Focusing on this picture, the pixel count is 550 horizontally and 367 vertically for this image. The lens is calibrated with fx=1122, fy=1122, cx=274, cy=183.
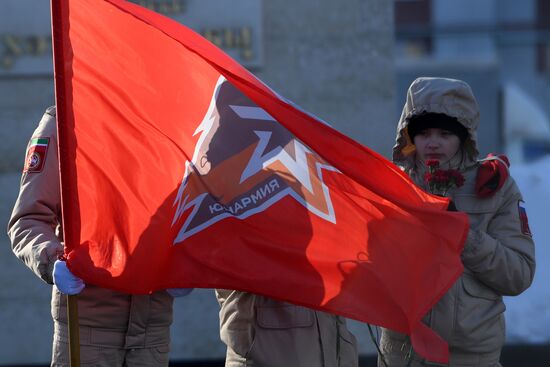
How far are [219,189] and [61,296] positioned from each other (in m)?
0.68

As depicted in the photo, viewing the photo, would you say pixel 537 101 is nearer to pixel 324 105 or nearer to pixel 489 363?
pixel 324 105

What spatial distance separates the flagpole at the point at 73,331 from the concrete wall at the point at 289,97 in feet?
11.8

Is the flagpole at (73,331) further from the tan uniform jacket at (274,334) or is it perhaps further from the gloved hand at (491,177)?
the gloved hand at (491,177)

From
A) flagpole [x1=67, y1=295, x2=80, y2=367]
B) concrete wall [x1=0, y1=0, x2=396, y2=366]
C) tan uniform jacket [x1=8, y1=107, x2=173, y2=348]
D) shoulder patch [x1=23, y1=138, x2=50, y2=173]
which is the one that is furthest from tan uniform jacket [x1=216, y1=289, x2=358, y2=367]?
concrete wall [x1=0, y1=0, x2=396, y2=366]

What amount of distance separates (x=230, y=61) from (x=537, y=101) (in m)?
25.3

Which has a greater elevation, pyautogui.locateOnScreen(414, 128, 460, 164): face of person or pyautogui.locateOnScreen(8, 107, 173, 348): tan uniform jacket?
pyautogui.locateOnScreen(414, 128, 460, 164): face of person

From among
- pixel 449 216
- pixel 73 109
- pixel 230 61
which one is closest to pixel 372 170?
pixel 449 216

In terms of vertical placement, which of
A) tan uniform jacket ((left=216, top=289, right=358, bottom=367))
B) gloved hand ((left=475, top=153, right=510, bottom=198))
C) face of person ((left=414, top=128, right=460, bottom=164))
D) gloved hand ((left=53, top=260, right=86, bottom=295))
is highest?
face of person ((left=414, top=128, right=460, bottom=164))

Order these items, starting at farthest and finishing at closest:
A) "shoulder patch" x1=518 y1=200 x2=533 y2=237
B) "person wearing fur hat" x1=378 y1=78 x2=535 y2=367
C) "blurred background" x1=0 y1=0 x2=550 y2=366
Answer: "blurred background" x1=0 y1=0 x2=550 y2=366
"shoulder patch" x1=518 y1=200 x2=533 y2=237
"person wearing fur hat" x1=378 y1=78 x2=535 y2=367

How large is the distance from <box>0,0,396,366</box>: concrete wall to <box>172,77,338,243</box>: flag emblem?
3420mm

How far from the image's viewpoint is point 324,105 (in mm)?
7281

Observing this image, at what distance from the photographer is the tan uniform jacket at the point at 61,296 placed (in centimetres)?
385

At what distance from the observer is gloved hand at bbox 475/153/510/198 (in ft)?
13.3

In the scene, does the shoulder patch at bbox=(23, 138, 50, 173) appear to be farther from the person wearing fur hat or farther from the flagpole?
the person wearing fur hat
